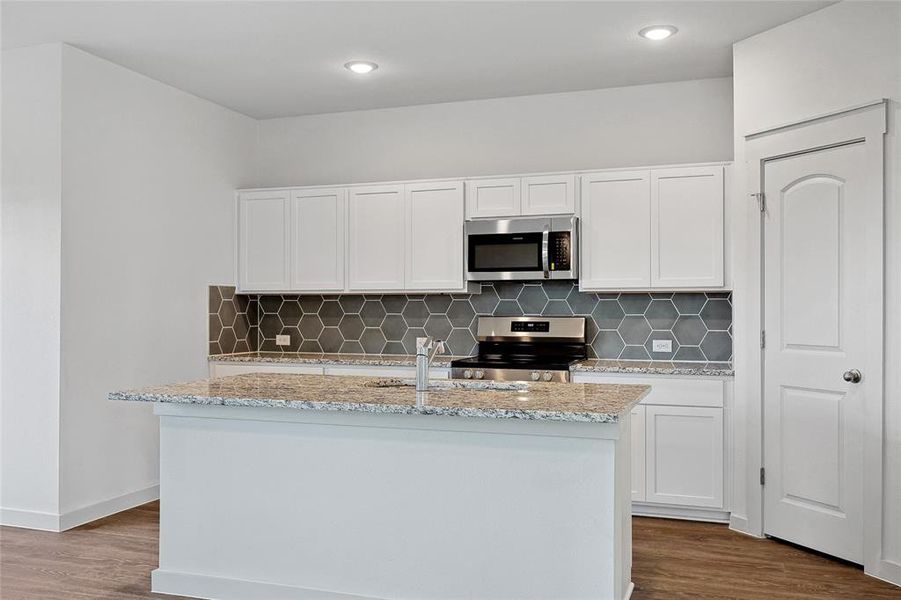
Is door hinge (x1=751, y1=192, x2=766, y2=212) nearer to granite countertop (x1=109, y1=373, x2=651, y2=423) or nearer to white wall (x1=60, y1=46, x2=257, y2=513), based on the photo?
granite countertop (x1=109, y1=373, x2=651, y2=423)

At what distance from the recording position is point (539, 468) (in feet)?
8.95

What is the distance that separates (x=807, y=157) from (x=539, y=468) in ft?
7.45

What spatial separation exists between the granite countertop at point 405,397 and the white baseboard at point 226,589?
0.78 m

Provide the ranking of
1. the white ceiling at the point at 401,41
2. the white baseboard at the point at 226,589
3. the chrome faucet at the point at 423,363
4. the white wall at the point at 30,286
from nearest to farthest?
the white baseboard at the point at 226,589, the chrome faucet at the point at 423,363, the white ceiling at the point at 401,41, the white wall at the point at 30,286

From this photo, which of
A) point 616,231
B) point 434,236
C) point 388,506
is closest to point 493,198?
point 434,236

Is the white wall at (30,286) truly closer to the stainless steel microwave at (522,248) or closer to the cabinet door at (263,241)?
the cabinet door at (263,241)

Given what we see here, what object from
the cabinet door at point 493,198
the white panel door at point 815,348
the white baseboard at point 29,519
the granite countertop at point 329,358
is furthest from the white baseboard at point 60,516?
the white panel door at point 815,348

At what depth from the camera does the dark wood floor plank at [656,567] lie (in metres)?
3.30

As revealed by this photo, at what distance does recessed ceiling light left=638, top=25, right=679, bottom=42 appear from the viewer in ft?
13.1

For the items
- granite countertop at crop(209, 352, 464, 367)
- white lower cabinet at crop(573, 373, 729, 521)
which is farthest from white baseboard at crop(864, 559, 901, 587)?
granite countertop at crop(209, 352, 464, 367)

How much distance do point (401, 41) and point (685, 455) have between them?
A: 2.81m

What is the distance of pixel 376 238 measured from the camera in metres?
5.30

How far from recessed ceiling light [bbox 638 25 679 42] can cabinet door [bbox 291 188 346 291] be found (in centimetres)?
230

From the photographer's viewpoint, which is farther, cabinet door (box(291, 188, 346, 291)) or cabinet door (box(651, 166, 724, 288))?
cabinet door (box(291, 188, 346, 291))
